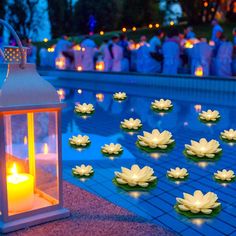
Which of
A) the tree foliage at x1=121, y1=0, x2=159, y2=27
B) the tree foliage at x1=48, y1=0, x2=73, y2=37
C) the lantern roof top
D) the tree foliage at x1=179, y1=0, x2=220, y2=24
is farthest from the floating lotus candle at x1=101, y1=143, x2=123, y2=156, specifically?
the tree foliage at x1=121, y1=0, x2=159, y2=27

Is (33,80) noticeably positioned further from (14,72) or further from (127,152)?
(127,152)

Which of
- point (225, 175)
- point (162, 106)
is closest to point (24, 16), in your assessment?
point (162, 106)

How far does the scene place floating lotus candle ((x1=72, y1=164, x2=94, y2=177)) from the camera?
301 centimetres

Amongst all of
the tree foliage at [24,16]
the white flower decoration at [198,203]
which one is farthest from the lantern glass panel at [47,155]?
the tree foliage at [24,16]

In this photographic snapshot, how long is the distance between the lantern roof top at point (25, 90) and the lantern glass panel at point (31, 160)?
0.33 ft

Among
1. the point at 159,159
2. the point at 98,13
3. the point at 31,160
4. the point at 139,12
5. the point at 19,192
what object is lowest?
the point at 159,159

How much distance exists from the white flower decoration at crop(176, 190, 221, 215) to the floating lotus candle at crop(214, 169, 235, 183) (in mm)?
566

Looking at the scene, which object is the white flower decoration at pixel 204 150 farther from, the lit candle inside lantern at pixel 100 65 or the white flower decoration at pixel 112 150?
the lit candle inside lantern at pixel 100 65

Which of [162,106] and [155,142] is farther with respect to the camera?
[162,106]

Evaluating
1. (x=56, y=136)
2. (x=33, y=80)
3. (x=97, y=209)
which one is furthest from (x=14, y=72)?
(x=97, y=209)

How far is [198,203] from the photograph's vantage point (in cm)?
229

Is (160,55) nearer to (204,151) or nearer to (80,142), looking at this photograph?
(80,142)

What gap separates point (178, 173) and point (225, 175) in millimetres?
357

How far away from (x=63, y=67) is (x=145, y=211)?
39.0ft
